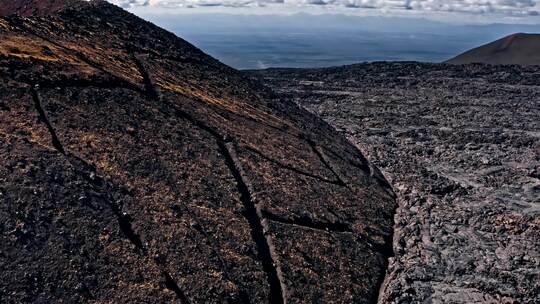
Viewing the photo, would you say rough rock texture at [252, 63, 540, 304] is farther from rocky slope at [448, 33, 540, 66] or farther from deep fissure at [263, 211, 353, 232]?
rocky slope at [448, 33, 540, 66]

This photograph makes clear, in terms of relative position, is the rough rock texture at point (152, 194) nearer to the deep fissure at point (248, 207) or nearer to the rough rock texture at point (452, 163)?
the deep fissure at point (248, 207)

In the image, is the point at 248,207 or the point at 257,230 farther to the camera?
the point at 248,207

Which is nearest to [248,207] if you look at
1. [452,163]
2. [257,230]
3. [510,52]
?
[257,230]

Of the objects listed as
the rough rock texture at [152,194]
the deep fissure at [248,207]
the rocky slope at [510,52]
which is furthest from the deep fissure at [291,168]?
the rocky slope at [510,52]

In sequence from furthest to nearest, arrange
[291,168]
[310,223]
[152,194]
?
[291,168] → [310,223] → [152,194]

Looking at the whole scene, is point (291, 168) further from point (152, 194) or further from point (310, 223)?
point (152, 194)

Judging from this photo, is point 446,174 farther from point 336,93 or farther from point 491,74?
point 491,74
